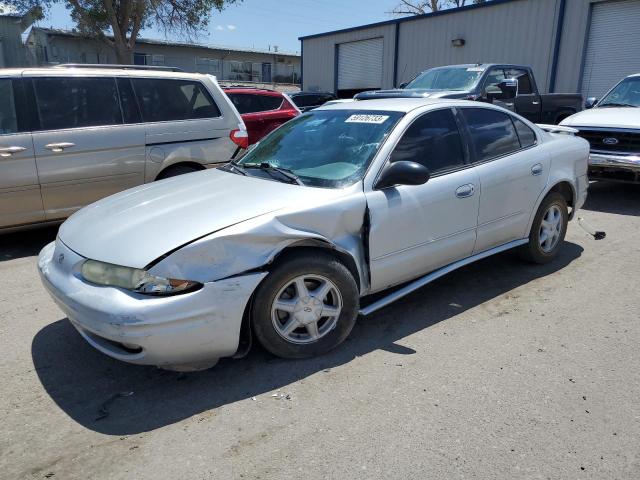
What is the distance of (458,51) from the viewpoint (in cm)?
1925

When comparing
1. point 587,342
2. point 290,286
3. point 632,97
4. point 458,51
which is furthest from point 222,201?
point 458,51

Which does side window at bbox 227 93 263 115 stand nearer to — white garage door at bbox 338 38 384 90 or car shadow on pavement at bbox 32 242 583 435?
car shadow on pavement at bbox 32 242 583 435

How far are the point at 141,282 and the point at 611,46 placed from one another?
53.8 ft

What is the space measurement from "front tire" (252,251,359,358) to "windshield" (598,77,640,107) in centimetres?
766

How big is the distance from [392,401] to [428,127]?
211 cm

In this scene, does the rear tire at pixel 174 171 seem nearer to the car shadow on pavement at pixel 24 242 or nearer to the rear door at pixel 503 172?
the car shadow on pavement at pixel 24 242

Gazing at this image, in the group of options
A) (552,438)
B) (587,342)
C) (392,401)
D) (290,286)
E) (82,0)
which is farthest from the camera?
(82,0)

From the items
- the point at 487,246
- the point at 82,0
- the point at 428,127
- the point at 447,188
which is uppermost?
the point at 82,0

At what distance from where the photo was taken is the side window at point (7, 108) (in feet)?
17.0

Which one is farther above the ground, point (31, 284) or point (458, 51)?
point (458, 51)

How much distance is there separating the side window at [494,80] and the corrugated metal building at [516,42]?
7341 millimetres

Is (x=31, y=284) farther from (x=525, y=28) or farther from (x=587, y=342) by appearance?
(x=525, y=28)

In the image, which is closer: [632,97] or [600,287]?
[600,287]

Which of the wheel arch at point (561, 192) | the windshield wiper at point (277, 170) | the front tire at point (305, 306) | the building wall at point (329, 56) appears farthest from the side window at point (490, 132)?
the building wall at point (329, 56)
